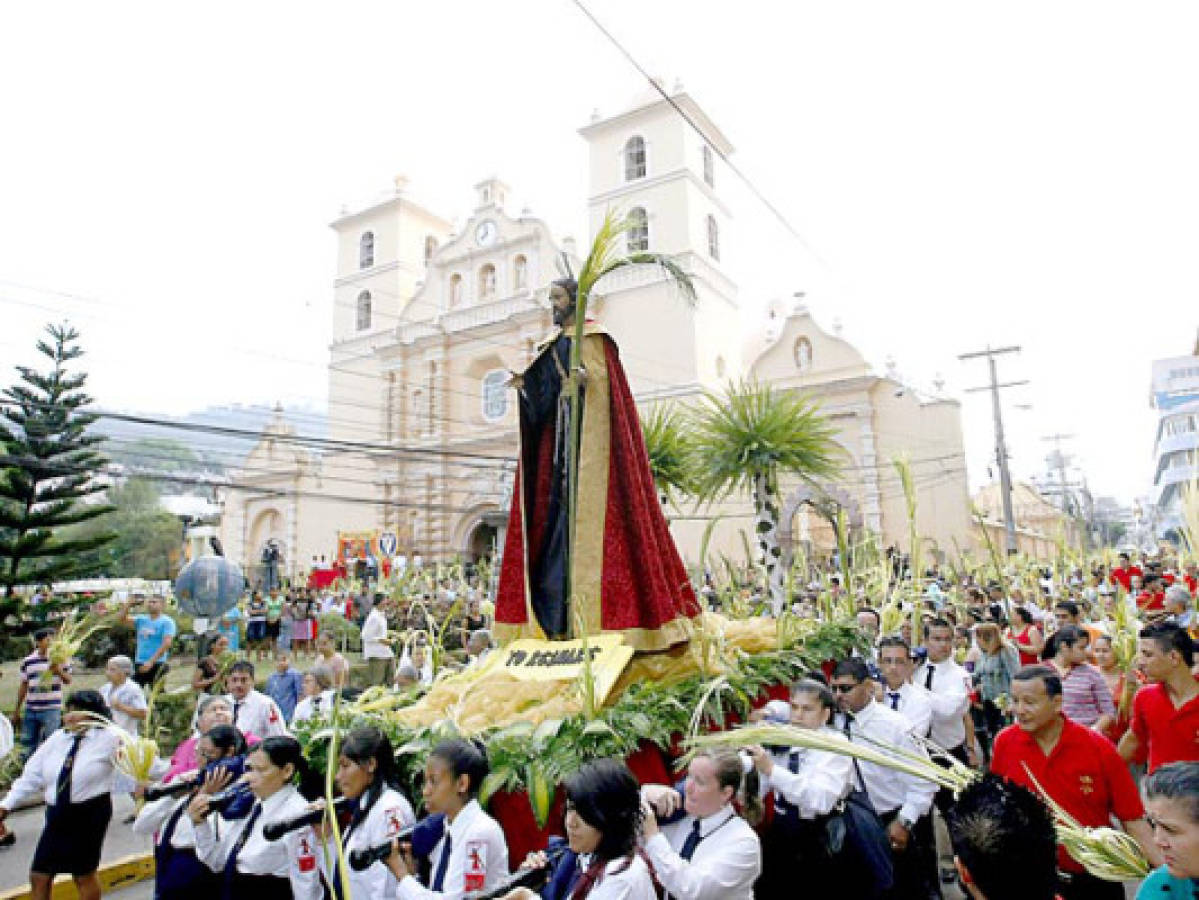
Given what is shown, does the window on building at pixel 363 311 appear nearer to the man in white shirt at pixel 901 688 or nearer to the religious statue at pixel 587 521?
the religious statue at pixel 587 521

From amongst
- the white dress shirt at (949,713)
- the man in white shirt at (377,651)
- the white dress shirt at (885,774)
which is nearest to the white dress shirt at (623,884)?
the white dress shirt at (885,774)

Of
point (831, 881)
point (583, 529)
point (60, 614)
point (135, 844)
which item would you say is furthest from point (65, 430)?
point (831, 881)

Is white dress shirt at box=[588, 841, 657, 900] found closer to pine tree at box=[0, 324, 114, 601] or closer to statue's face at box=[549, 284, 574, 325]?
statue's face at box=[549, 284, 574, 325]

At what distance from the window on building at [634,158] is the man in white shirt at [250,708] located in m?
24.9

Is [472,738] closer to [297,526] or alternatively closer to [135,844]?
[135,844]

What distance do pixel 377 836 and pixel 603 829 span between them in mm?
1155

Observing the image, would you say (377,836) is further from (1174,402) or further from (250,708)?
(1174,402)

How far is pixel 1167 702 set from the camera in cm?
336

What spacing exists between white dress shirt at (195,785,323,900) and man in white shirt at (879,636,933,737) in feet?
10.5

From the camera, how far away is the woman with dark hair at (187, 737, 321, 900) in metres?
3.24

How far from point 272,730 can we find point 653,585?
3.08 m

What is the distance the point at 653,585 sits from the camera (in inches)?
171

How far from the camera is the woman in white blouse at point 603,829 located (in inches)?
93.7

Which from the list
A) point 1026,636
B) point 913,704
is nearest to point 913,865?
point 913,704
